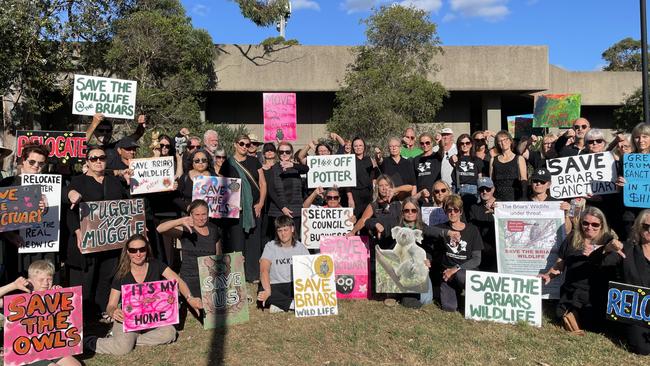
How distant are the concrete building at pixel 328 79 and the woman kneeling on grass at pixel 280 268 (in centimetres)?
1952

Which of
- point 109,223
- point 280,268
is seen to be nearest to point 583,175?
point 280,268

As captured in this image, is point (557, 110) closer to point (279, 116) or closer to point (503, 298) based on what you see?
point (279, 116)

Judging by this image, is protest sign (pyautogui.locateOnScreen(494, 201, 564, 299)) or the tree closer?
protest sign (pyautogui.locateOnScreen(494, 201, 564, 299))

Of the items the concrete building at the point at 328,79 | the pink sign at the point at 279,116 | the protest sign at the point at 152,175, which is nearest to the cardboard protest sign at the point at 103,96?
the protest sign at the point at 152,175

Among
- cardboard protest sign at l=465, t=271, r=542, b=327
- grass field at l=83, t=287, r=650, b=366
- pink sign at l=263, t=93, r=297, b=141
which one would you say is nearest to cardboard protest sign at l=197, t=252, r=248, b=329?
grass field at l=83, t=287, r=650, b=366

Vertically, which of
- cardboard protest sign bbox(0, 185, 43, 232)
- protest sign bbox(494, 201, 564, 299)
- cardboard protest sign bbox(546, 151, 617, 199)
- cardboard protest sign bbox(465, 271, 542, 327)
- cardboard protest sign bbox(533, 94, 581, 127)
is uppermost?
cardboard protest sign bbox(533, 94, 581, 127)

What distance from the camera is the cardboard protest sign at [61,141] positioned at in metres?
8.07

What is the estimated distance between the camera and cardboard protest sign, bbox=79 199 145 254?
5965 mm

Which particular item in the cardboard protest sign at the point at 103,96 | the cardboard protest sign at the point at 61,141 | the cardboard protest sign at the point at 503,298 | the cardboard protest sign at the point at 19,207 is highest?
the cardboard protest sign at the point at 103,96

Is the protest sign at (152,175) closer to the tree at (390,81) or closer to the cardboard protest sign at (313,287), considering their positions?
the cardboard protest sign at (313,287)

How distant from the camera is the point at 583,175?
21.7 feet

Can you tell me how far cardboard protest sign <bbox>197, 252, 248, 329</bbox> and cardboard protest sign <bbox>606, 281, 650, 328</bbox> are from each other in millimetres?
4121

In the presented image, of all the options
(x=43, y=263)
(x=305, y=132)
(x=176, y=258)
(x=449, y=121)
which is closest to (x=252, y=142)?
(x=176, y=258)

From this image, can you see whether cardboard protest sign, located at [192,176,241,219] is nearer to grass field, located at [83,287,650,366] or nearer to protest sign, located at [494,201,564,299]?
grass field, located at [83,287,650,366]
